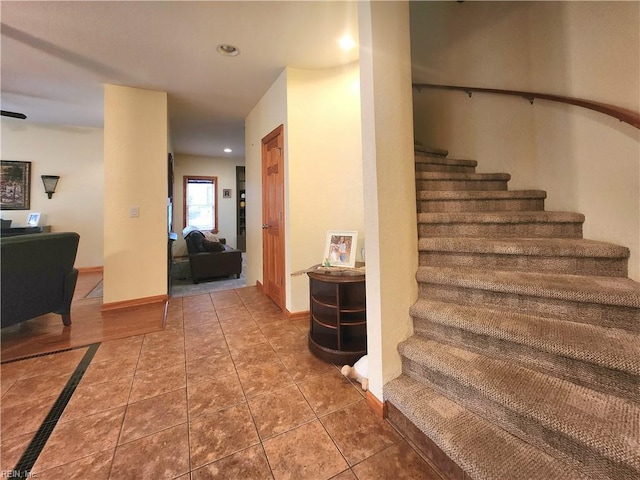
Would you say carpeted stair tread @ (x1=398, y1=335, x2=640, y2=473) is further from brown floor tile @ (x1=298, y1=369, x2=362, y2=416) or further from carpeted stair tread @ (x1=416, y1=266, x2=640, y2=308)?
brown floor tile @ (x1=298, y1=369, x2=362, y2=416)

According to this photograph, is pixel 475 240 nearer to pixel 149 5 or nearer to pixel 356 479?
pixel 356 479

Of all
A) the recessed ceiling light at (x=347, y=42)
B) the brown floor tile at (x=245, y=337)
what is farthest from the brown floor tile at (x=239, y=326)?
the recessed ceiling light at (x=347, y=42)

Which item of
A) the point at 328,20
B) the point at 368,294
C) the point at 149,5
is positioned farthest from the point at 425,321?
the point at 149,5

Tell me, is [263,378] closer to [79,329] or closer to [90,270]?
[79,329]

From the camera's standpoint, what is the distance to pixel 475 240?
70.9 inches

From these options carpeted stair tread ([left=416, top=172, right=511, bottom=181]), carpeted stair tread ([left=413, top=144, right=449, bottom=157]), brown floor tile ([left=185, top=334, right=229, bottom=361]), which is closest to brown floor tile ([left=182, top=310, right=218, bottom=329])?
brown floor tile ([left=185, top=334, right=229, bottom=361])

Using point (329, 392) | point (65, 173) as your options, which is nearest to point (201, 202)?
point (65, 173)

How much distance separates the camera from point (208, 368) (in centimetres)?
189

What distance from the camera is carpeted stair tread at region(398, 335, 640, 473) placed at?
2.86 feet

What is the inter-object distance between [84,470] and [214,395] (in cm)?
60

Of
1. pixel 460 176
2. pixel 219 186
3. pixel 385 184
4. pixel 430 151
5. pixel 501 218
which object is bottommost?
pixel 501 218

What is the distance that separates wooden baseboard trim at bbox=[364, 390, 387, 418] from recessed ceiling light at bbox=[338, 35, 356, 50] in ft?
8.97

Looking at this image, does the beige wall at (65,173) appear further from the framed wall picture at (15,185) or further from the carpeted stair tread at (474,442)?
the carpeted stair tread at (474,442)

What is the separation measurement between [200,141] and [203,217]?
217 cm
